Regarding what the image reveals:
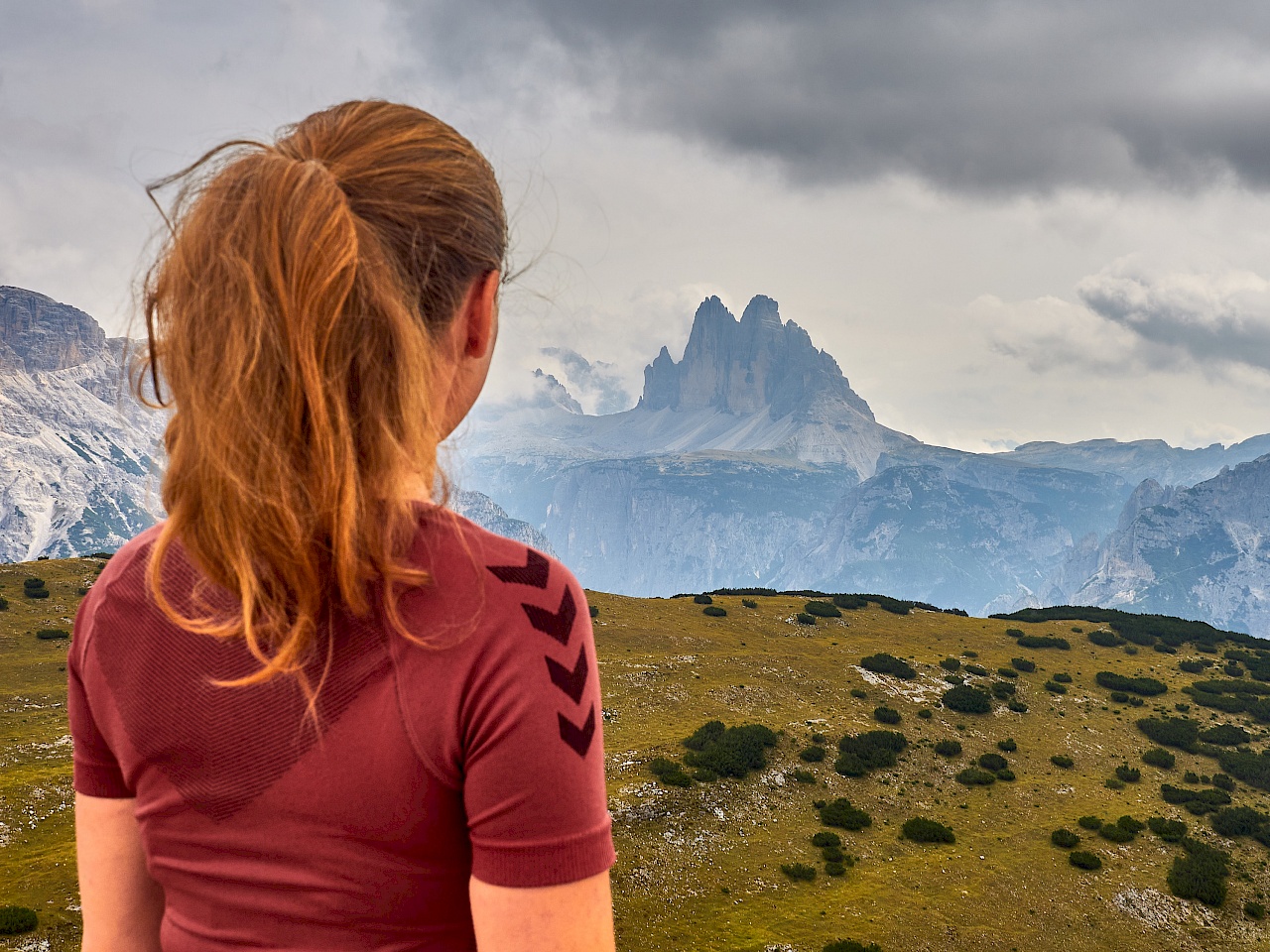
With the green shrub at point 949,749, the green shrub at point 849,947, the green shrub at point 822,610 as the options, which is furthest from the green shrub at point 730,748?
the green shrub at point 822,610

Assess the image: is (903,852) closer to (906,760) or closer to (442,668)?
(906,760)

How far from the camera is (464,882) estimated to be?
2002mm

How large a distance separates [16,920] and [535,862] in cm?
2615

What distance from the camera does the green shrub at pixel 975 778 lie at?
39.0m

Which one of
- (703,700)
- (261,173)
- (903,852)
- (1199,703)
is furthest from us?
(1199,703)

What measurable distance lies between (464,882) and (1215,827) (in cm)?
4668

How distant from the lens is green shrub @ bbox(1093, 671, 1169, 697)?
52.3 m

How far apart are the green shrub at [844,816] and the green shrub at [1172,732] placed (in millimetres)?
23185

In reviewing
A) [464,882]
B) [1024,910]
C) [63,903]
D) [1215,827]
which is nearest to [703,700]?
[1024,910]

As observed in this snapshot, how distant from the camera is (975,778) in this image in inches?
1540

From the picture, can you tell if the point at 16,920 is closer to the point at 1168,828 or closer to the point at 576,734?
the point at 576,734

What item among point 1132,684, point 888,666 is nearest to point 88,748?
point 888,666

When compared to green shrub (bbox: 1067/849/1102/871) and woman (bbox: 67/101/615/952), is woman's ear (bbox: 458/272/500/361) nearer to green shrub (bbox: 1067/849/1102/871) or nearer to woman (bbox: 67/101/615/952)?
woman (bbox: 67/101/615/952)

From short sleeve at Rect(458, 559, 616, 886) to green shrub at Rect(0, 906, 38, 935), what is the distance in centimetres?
2595
